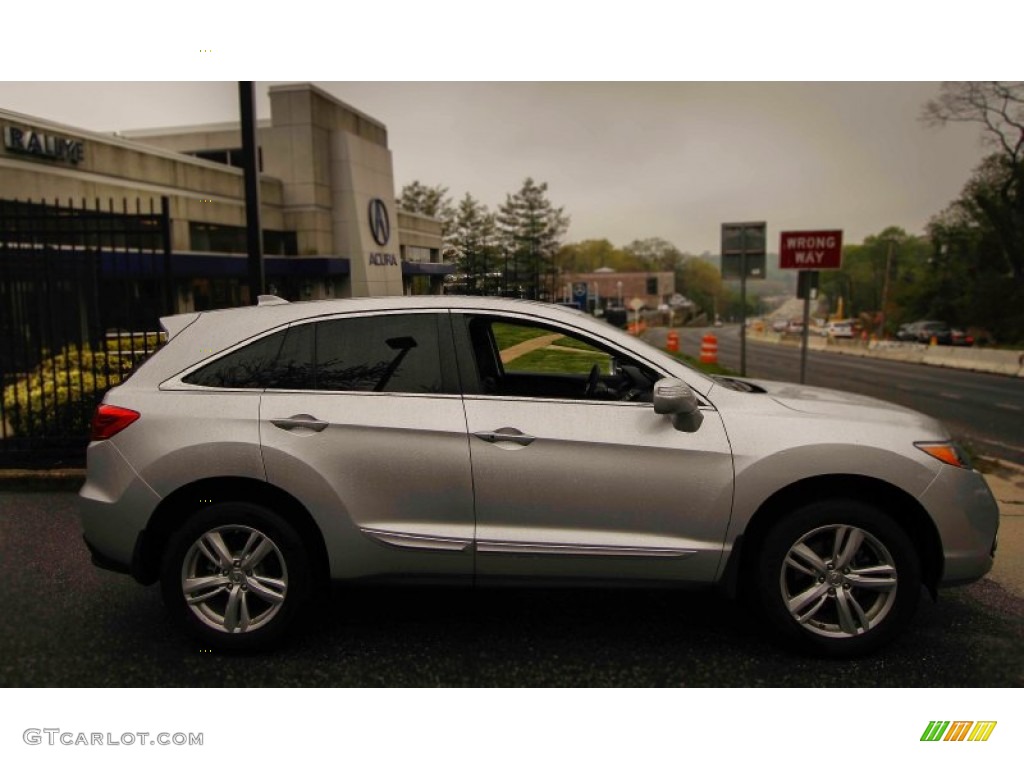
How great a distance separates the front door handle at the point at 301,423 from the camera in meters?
3.09

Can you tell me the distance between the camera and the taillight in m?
3.15

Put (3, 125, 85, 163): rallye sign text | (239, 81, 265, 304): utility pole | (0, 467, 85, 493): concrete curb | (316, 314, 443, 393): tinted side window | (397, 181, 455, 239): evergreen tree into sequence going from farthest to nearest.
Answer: (3, 125, 85, 163): rallye sign text → (0, 467, 85, 493): concrete curb → (239, 81, 265, 304): utility pole → (397, 181, 455, 239): evergreen tree → (316, 314, 443, 393): tinted side window

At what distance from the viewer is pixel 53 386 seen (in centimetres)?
647

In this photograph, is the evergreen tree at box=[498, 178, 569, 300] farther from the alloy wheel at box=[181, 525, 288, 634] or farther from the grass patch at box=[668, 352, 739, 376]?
the alloy wheel at box=[181, 525, 288, 634]

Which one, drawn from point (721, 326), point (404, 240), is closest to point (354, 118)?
point (404, 240)

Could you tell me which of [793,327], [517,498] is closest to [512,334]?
[517,498]

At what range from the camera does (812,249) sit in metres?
7.74

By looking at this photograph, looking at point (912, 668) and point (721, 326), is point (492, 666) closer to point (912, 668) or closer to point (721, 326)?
point (912, 668)

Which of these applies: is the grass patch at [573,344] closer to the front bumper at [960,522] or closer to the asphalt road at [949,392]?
the front bumper at [960,522]

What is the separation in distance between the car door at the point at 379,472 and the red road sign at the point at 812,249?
5.72 metres

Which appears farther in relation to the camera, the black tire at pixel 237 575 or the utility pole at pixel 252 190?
the utility pole at pixel 252 190

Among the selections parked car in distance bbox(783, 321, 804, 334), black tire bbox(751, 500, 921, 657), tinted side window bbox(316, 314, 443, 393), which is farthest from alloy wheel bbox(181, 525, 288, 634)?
parked car in distance bbox(783, 321, 804, 334)

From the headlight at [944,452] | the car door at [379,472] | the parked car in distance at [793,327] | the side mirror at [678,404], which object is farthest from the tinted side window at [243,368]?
the parked car in distance at [793,327]

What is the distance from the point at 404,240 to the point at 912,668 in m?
4.39
